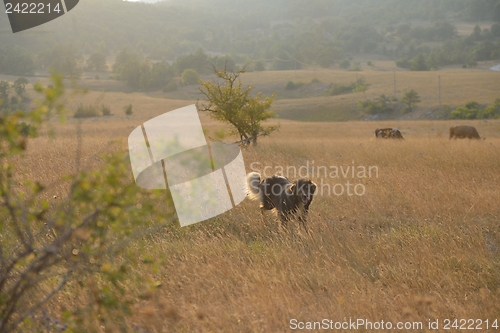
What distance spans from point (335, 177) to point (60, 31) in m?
145

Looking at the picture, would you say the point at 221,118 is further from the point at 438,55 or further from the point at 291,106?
the point at 438,55

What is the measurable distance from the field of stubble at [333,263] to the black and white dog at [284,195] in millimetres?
224

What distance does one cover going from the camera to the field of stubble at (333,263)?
13.9ft

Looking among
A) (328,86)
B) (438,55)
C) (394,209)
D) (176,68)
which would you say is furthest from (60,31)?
(394,209)

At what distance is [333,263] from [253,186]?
2973 mm

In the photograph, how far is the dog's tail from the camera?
7.95m

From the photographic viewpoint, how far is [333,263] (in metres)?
5.29

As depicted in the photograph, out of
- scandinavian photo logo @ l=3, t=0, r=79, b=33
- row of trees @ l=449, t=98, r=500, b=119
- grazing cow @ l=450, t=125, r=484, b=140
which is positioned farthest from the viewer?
row of trees @ l=449, t=98, r=500, b=119

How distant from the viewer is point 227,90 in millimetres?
15578

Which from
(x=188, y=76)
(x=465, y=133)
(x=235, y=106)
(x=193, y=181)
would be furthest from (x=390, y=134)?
(x=188, y=76)

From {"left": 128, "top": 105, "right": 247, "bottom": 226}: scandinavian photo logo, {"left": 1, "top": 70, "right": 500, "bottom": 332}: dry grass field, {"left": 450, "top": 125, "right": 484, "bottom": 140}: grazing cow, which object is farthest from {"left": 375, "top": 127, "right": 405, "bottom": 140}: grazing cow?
{"left": 128, "top": 105, "right": 247, "bottom": 226}: scandinavian photo logo

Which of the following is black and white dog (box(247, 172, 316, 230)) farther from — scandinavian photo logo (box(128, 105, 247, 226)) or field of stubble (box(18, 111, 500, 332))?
scandinavian photo logo (box(128, 105, 247, 226))

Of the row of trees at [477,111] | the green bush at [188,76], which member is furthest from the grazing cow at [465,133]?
the green bush at [188,76]

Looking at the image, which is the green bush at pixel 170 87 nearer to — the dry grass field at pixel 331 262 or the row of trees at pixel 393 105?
the row of trees at pixel 393 105
